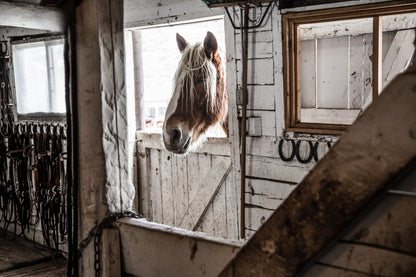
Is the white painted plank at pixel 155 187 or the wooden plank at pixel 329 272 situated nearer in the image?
the wooden plank at pixel 329 272

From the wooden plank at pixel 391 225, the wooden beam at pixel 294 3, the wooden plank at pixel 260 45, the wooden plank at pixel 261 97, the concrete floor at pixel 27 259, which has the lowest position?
the concrete floor at pixel 27 259

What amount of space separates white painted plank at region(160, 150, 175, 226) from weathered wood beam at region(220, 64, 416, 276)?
3.94m

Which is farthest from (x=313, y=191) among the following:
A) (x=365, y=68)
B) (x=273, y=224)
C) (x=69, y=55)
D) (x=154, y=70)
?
(x=154, y=70)

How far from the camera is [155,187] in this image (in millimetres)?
4977

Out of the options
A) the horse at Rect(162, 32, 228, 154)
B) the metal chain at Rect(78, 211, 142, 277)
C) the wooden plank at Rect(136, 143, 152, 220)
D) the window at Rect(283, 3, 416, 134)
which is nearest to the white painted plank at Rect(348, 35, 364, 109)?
the window at Rect(283, 3, 416, 134)

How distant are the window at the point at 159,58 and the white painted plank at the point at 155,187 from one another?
435 millimetres

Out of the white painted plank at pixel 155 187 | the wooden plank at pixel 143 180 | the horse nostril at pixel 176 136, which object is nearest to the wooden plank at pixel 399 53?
the horse nostril at pixel 176 136

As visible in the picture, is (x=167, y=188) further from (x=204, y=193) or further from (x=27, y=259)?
(x=27, y=259)

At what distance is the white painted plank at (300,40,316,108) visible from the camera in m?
5.45

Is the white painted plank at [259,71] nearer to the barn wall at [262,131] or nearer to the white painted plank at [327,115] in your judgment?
the barn wall at [262,131]

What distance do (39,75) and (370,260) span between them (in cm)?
460

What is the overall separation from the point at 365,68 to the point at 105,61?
4249mm

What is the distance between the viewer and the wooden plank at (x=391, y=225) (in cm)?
75

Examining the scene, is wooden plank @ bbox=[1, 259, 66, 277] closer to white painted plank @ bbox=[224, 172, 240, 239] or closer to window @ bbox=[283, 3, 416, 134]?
white painted plank @ bbox=[224, 172, 240, 239]
